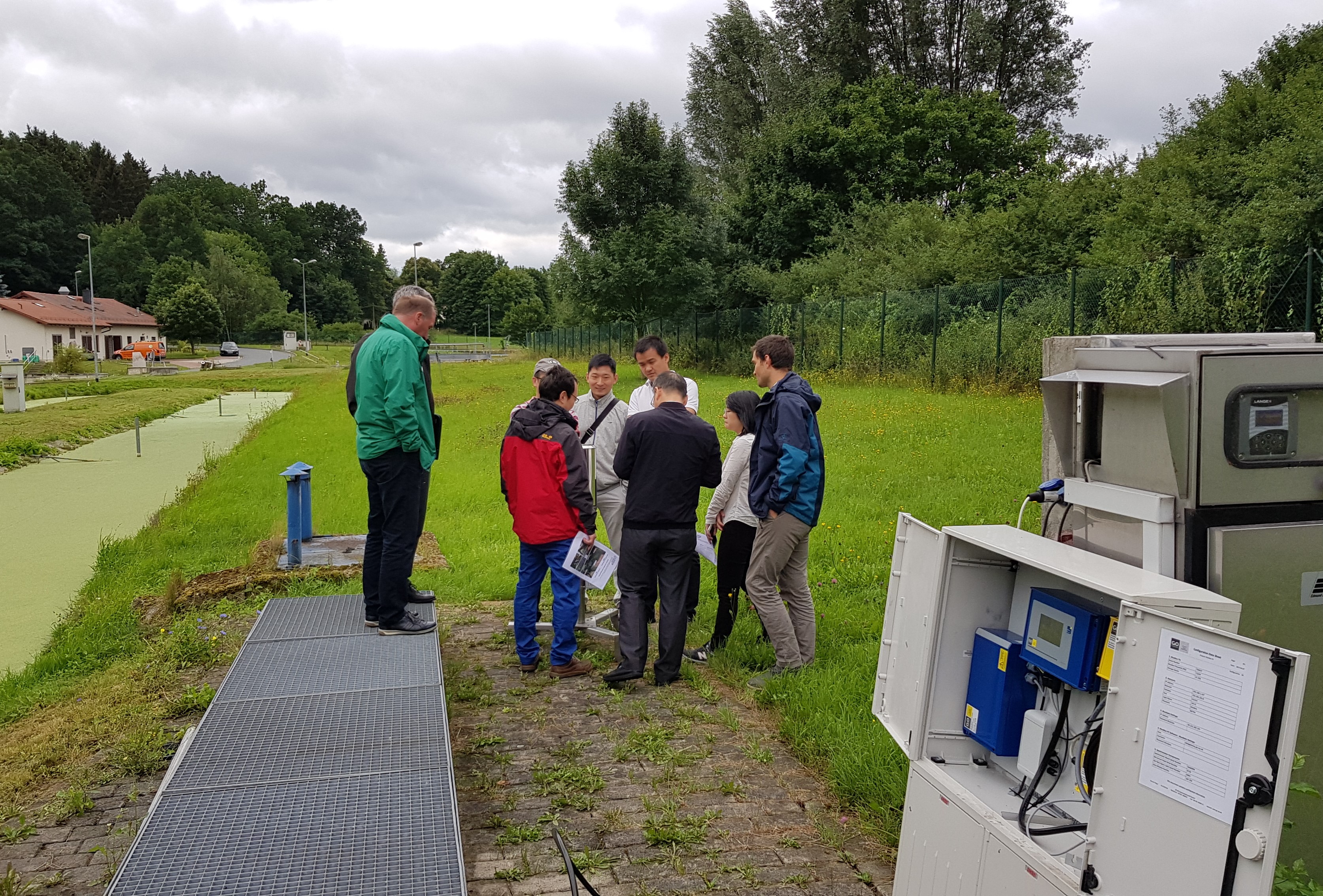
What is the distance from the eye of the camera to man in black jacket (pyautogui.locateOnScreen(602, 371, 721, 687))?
5.20 metres

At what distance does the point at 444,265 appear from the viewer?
136m

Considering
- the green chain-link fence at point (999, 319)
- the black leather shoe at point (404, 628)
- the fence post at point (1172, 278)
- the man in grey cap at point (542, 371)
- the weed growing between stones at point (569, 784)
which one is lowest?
the weed growing between stones at point (569, 784)

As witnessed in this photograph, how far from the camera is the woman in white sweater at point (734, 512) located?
18.6ft

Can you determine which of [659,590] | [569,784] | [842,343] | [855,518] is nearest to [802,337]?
[842,343]

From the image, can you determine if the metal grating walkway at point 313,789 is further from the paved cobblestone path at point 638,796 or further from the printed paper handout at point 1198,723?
the printed paper handout at point 1198,723

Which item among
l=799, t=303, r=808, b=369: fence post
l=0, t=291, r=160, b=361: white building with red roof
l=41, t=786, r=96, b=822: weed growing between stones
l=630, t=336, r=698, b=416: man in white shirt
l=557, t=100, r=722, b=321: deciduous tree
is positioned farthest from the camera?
l=0, t=291, r=160, b=361: white building with red roof

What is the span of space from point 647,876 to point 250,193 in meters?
143

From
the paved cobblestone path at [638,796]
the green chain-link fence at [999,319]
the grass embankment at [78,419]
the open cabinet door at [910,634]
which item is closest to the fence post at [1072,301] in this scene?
the green chain-link fence at [999,319]

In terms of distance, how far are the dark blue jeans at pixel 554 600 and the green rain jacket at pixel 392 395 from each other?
2.91ft

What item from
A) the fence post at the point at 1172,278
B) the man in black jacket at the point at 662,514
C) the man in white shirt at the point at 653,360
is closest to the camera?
the man in black jacket at the point at 662,514

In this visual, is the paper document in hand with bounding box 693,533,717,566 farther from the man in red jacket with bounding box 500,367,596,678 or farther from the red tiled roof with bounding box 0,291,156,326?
the red tiled roof with bounding box 0,291,156,326

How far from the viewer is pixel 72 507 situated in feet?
42.5

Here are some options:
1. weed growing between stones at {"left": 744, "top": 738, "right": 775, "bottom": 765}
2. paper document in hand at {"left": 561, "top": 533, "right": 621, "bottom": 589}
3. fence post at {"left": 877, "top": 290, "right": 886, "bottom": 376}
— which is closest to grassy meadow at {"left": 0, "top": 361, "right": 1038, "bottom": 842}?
weed growing between stones at {"left": 744, "top": 738, "right": 775, "bottom": 765}

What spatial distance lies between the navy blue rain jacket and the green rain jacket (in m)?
1.81
